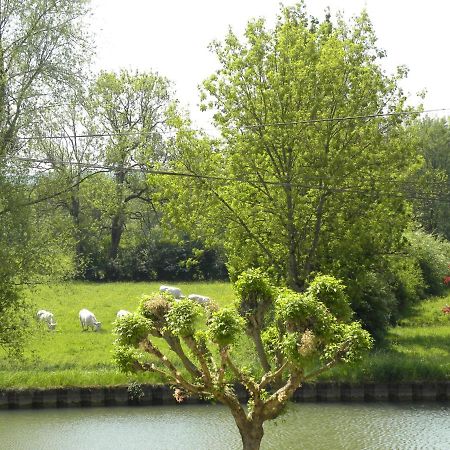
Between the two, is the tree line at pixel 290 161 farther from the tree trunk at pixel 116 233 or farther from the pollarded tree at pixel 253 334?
the tree trunk at pixel 116 233

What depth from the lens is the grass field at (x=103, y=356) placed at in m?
21.8

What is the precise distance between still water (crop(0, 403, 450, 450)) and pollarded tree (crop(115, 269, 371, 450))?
220 inches

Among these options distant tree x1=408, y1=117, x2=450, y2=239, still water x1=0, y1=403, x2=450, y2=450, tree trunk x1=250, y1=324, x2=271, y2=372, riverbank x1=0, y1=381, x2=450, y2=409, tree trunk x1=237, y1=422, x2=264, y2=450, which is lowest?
still water x1=0, y1=403, x2=450, y2=450

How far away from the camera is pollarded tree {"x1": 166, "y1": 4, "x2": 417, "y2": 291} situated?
23.1m

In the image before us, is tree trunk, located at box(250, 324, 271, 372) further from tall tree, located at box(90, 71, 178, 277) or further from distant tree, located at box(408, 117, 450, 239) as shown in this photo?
distant tree, located at box(408, 117, 450, 239)

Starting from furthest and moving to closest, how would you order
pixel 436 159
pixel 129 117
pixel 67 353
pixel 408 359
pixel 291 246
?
pixel 436 159 → pixel 129 117 → pixel 67 353 → pixel 291 246 → pixel 408 359

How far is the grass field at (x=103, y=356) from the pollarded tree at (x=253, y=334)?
821 cm

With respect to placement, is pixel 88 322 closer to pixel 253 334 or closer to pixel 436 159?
pixel 253 334

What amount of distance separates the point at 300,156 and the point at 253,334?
11467 mm

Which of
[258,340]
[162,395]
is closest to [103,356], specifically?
[162,395]

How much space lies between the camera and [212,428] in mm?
19266

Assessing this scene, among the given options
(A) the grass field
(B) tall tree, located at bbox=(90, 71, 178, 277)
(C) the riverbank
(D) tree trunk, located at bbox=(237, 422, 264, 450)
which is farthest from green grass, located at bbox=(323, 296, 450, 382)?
(B) tall tree, located at bbox=(90, 71, 178, 277)

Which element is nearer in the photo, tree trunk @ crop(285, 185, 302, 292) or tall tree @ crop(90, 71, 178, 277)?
tree trunk @ crop(285, 185, 302, 292)

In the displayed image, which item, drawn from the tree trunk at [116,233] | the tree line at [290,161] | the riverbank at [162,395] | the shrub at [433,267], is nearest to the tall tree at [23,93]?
the tree line at [290,161]
